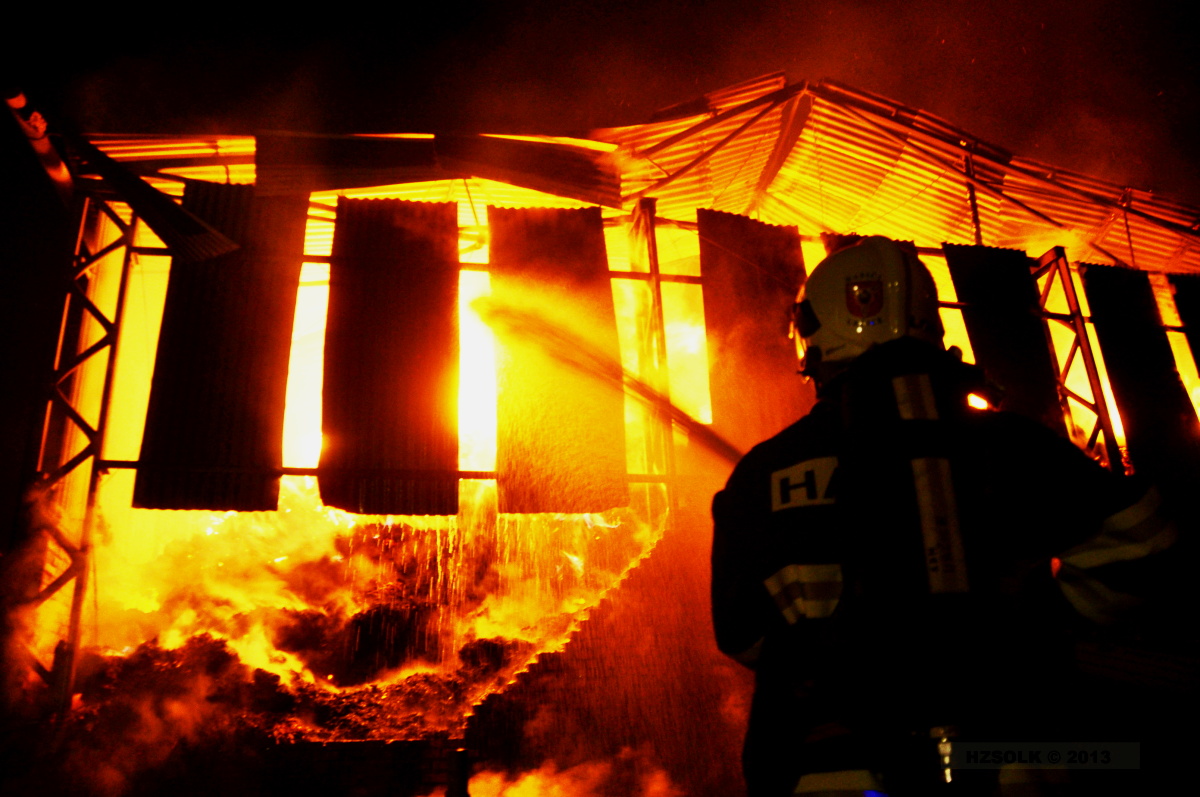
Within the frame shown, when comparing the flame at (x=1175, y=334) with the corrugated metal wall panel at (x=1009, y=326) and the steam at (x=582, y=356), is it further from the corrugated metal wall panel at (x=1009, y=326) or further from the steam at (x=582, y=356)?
the steam at (x=582, y=356)

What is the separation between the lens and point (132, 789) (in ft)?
15.7

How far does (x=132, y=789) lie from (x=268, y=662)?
10.4 ft

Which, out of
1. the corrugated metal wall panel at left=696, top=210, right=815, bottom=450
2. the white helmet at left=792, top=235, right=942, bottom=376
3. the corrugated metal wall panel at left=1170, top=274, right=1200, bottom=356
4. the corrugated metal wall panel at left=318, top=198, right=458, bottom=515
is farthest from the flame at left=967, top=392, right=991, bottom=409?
the corrugated metal wall panel at left=1170, top=274, right=1200, bottom=356

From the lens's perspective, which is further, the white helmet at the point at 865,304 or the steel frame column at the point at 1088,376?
the steel frame column at the point at 1088,376

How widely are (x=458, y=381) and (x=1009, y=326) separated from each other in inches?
251

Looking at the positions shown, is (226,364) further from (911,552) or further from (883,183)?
(883,183)

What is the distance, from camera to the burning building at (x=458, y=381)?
19.5ft

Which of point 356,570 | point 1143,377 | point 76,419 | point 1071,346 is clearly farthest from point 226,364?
point 1071,346

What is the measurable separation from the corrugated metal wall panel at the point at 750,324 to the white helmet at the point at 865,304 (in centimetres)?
440

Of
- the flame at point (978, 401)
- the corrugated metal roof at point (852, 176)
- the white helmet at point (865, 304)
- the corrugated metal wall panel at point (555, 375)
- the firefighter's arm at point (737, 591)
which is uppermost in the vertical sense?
the corrugated metal roof at point (852, 176)

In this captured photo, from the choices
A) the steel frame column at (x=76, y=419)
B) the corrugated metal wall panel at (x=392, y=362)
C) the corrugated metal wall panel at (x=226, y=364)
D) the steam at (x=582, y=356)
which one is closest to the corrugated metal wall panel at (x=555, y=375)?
the steam at (x=582, y=356)

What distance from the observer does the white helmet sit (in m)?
Result: 2.22

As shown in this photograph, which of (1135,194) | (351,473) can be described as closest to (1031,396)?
(1135,194)

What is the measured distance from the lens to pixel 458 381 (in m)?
6.46
